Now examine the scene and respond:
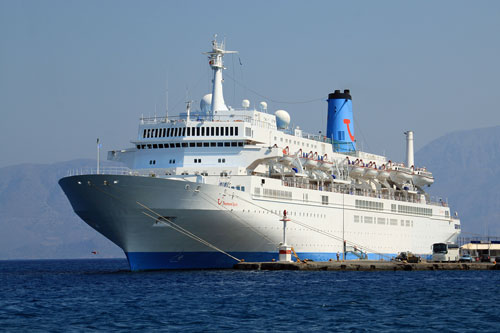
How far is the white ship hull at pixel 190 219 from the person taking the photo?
46.2 meters

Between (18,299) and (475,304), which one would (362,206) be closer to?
(475,304)

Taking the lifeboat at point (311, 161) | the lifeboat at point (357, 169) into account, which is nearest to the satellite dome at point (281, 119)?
the lifeboat at point (311, 161)

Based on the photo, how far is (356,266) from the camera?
5344 centimetres

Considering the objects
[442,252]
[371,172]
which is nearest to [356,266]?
[442,252]

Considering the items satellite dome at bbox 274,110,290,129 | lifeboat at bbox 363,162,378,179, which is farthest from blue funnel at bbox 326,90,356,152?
satellite dome at bbox 274,110,290,129

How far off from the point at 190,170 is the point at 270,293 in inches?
652

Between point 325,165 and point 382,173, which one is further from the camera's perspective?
point 382,173

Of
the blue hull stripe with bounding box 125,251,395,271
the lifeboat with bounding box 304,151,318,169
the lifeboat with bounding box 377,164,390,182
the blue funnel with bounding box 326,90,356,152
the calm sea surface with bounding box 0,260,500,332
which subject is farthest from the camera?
the blue funnel with bounding box 326,90,356,152

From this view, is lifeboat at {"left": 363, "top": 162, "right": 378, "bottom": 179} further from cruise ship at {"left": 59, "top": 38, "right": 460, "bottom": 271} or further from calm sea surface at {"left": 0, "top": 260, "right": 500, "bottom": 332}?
calm sea surface at {"left": 0, "top": 260, "right": 500, "bottom": 332}

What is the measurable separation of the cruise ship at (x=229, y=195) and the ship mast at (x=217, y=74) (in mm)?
72

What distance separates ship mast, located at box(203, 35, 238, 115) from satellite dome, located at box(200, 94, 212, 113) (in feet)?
4.71

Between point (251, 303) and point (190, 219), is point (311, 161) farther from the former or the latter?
point (251, 303)

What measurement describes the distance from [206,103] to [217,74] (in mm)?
2732

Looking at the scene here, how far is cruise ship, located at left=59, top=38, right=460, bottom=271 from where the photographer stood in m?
46.9
